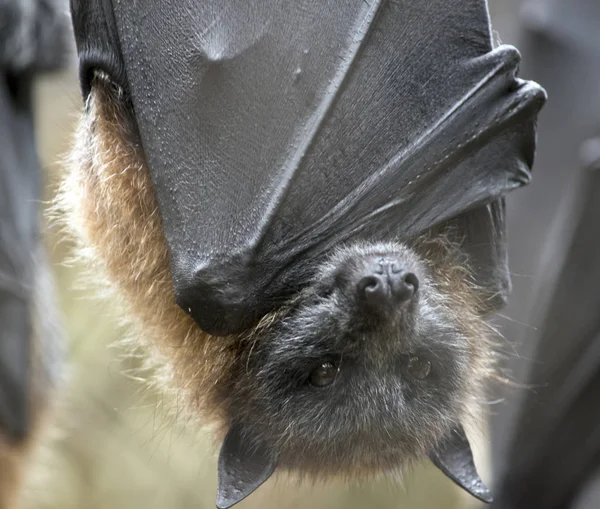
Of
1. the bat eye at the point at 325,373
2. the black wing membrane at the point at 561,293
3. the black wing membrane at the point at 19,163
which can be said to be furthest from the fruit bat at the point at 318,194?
the black wing membrane at the point at 19,163

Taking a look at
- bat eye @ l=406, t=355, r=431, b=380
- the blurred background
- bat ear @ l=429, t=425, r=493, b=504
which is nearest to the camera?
bat eye @ l=406, t=355, r=431, b=380

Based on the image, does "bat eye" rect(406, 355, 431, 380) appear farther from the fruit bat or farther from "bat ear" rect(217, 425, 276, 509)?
"bat ear" rect(217, 425, 276, 509)

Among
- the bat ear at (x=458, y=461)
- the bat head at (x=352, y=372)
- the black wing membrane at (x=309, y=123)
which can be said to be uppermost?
the black wing membrane at (x=309, y=123)

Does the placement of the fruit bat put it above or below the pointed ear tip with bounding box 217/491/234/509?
above

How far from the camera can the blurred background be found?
4.38 meters

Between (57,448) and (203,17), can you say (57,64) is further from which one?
(57,448)

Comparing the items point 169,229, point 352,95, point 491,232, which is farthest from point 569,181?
point 169,229

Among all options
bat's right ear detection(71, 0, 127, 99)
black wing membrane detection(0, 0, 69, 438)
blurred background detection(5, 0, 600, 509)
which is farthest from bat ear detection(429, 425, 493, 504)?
black wing membrane detection(0, 0, 69, 438)

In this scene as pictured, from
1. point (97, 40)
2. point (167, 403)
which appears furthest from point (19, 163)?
point (167, 403)

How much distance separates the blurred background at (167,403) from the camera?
4383 mm

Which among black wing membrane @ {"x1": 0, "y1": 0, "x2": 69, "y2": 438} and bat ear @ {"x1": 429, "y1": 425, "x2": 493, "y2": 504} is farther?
black wing membrane @ {"x1": 0, "y1": 0, "x2": 69, "y2": 438}

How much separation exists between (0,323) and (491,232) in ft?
10.7

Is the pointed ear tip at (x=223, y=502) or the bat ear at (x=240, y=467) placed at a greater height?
the pointed ear tip at (x=223, y=502)

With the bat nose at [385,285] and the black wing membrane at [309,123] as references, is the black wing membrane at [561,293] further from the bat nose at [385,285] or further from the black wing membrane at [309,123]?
the bat nose at [385,285]
